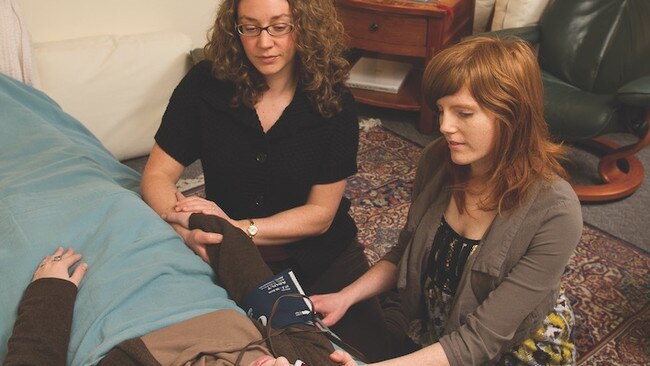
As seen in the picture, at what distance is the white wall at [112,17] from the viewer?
7.56ft

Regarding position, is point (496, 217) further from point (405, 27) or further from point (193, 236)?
point (405, 27)

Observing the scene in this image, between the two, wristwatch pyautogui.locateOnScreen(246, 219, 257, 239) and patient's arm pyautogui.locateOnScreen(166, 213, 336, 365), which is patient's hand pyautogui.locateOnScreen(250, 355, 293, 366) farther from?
wristwatch pyautogui.locateOnScreen(246, 219, 257, 239)

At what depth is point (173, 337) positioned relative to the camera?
898 mm

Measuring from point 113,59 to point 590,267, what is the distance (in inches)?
75.3

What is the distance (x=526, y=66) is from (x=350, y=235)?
674 millimetres

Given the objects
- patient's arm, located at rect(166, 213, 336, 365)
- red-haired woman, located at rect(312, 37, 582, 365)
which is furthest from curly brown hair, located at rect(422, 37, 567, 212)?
patient's arm, located at rect(166, 213, 336, 365)

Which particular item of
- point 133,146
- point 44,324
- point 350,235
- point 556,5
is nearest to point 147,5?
point 133,146

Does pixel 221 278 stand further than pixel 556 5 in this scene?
No

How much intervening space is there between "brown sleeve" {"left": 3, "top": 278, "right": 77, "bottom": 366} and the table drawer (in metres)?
1.97

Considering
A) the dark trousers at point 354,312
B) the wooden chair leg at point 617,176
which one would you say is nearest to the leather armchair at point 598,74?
the wooden chair leg at point 617,176

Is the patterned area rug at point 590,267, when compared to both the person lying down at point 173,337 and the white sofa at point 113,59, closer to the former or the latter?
the white sofa at point 113,59

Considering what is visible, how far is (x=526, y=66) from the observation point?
1010 mm

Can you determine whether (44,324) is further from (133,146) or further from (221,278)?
(133,146)

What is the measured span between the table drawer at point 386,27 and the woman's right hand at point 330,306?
65.2 inches
